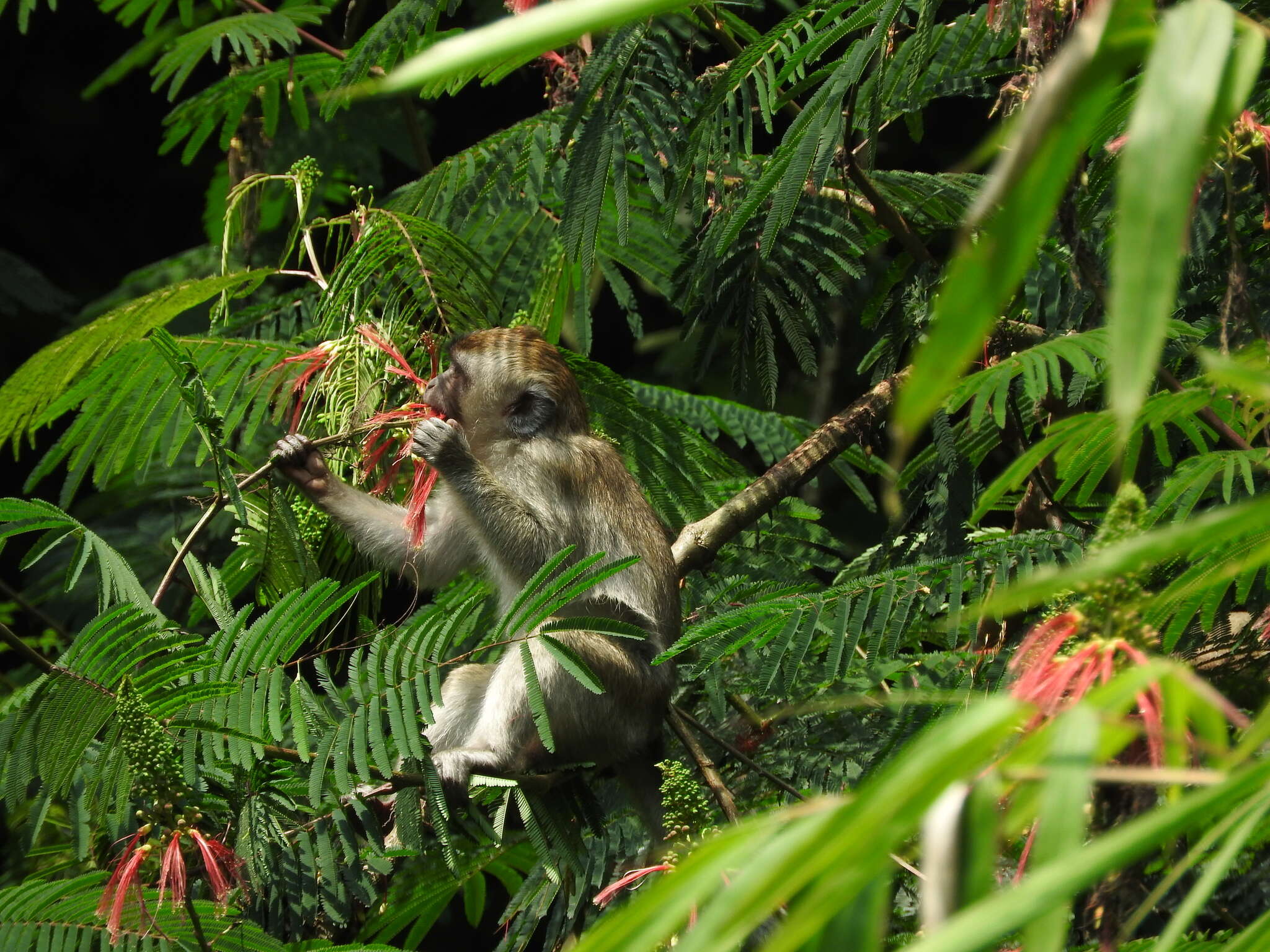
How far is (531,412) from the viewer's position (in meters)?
5.20

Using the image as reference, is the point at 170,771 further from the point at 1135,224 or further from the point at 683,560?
the point at 683,560

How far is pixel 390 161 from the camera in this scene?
9.71 metres

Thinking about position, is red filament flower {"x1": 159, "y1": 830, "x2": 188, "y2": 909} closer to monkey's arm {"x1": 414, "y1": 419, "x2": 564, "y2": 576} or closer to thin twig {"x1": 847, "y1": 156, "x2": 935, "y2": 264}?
monkey's arm {"x1": 414, "y1": 419, "x2": 564, "y2": 576}

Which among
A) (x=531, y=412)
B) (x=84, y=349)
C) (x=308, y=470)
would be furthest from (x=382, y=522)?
(x=84, y=349)

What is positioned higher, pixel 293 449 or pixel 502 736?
pixel 293 449

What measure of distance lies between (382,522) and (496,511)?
0.43 m

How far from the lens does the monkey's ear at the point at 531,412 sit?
5.18 metres

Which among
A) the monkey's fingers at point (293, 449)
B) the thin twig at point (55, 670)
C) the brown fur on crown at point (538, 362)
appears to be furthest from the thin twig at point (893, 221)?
the thin twig at point (55, 670)

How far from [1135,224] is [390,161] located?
9.43 m

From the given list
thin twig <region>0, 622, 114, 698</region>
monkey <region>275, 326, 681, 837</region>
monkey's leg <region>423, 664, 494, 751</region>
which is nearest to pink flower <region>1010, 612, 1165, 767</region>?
thin twig <region>0, 622, 114, 698</region>

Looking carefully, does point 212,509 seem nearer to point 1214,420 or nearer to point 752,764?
point 752,764

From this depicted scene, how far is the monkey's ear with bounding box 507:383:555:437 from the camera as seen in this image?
5.18 meters

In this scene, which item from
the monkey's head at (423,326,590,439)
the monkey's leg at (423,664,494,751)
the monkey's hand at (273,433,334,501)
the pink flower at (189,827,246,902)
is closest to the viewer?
the pink flower at (189,827,246,902)

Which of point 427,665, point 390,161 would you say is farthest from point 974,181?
point 390,161
